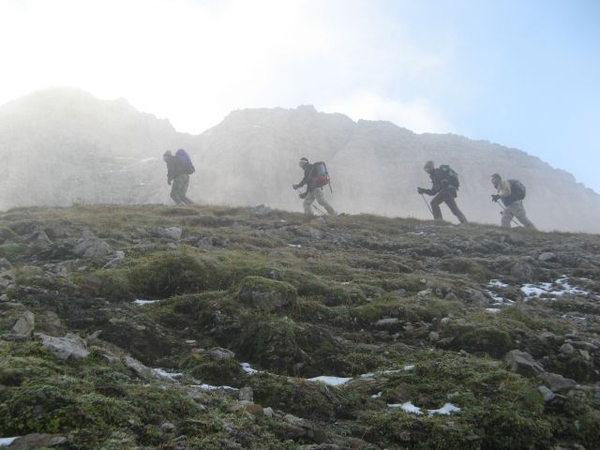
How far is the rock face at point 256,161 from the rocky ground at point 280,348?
6872cm

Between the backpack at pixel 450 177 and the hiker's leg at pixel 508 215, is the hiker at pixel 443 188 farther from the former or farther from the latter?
the hiker's leg at pixel 508 215

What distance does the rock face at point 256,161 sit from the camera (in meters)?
88.0

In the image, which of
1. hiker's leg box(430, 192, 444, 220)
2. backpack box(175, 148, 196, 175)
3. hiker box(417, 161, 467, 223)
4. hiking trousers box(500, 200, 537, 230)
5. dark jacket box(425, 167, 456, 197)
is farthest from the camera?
backpack box(175, 148, 196, 175)

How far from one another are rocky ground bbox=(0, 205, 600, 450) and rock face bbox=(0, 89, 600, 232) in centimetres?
6872

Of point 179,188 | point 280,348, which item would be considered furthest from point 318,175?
point 280,348

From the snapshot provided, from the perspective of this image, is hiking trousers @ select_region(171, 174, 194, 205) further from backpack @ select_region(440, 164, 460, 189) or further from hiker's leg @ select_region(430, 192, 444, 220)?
backpack @ select_region(440, 164, 460, 189)

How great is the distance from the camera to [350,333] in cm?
849

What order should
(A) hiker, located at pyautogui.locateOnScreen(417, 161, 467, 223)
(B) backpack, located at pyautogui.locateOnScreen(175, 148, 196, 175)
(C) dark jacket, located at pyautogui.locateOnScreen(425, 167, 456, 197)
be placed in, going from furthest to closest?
(B) backpack, located at pyautogui.locateOnScreen(175, 148, 196, 175) → (C) dark jacket, located at pyautogui.locateOnScreen(425, 167, 456, 197) → (A) hiker, located at pyautogui.locateOnScreen(417, 161, 467, 223)

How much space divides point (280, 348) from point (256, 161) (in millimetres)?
92176

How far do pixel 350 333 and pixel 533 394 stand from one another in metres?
3.28

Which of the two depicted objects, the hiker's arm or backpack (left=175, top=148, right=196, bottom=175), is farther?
backpack (left=175, top=148, right=196, bottom=175)

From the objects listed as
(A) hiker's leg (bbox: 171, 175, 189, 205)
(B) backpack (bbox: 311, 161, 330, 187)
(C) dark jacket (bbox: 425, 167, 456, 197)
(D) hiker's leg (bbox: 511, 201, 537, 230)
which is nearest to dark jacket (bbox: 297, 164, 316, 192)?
(B) backpack (bbox: 311, 161, 330, 187)

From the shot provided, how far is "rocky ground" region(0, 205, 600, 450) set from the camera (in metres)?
4.50

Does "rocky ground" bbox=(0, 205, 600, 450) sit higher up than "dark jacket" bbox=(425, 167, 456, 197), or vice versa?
"dark jacket" bbox=(425, 167, 456, 197)
